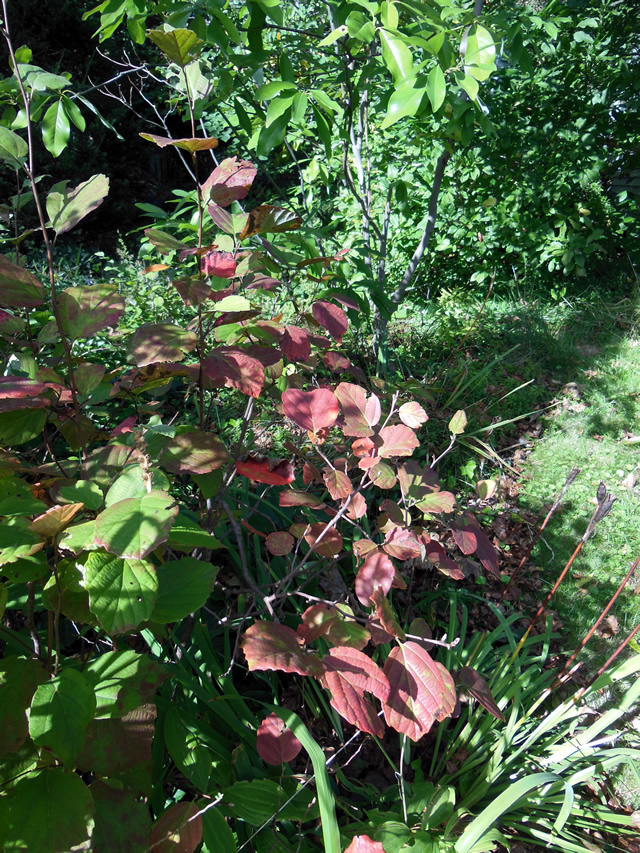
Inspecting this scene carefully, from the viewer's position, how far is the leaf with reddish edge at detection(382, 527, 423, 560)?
3.63 feet

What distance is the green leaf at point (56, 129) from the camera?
1.33m

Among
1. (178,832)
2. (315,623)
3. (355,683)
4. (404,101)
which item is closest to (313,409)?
(315,623)

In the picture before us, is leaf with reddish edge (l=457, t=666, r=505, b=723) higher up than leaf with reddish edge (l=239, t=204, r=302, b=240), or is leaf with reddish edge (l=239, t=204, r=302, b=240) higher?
leaf with reddish edge (l=239, t=204, r=302, b=240)

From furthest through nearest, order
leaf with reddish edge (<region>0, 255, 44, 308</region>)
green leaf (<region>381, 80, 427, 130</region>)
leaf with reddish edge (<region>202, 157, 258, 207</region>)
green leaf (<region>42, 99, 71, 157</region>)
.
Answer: green leaf (<region>381, 80, 427, 130</region>), green leaf (<region>42, 99, 71, 157</region>), leaf with reddish edge (<region>202, 157, 258, 207</region>), leaf with reddish edge (<region>0, 255, 44, 308</region>)

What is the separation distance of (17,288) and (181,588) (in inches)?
23.0

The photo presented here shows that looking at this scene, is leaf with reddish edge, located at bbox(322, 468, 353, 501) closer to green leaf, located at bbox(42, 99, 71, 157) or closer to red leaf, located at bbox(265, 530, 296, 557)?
red leaf, located at bbox(265, 530, 296, 557)

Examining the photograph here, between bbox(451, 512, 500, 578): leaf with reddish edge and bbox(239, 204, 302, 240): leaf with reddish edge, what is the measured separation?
2.63ft

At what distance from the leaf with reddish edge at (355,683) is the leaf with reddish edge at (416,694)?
3 cm

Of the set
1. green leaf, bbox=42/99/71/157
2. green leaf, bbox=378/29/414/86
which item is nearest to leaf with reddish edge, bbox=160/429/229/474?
green leaf, bbox=42/99/71/157

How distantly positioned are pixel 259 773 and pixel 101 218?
20.6 ft

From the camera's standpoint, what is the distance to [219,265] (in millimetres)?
1049

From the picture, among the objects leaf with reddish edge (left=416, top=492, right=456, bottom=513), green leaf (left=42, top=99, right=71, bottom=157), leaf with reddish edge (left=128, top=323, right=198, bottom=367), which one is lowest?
leaf with reddish edge (left=416, top=492, right=456, bottom=513)

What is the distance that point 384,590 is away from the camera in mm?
1043

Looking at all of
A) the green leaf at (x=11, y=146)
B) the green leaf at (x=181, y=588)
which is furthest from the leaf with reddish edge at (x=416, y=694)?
the green leaf at (x=11, y=146)
